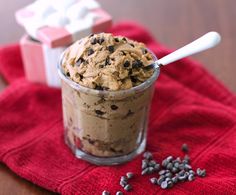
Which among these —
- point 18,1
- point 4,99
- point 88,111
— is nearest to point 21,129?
point 4,99

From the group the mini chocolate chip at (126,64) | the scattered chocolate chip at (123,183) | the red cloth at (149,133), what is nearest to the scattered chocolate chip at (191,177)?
the red cloth at (149,133)

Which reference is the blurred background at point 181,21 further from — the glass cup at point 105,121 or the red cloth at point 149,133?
the glass cup at point 105,121

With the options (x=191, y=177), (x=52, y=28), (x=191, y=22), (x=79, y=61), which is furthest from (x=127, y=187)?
(x=191, y=22)

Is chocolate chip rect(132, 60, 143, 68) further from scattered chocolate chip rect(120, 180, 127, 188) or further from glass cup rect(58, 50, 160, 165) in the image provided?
scattered chocolate chip rect(120, 180, 127, 188)

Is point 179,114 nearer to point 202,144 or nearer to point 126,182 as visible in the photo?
point 202,144

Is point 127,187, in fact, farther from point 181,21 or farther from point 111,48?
point 181,21

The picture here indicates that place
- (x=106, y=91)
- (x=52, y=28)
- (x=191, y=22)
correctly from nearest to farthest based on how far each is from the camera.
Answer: (x=106, y=91), (x=52, y=28), (x=191, y=22)

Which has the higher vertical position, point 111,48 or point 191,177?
point 111,48
